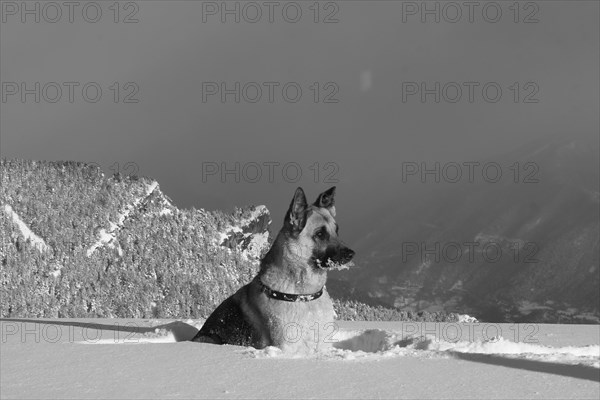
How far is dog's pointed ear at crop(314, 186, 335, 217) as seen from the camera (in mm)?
14336

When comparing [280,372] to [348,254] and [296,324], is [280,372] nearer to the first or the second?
[296,324]

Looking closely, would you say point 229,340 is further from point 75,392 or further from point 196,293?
point 196,293

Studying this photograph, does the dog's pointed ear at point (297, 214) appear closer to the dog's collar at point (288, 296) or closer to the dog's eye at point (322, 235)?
the dog's eye at point (322, 235)

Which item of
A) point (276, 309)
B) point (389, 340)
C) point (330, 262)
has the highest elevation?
point (330, 262)

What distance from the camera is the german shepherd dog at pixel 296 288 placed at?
1353 centimetres

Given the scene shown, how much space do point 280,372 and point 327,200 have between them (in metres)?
4.51

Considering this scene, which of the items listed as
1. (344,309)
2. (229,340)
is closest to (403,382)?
(229,340)

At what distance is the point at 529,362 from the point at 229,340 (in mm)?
5520

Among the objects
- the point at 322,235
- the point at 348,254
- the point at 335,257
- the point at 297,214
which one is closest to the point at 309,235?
the point at 322,235

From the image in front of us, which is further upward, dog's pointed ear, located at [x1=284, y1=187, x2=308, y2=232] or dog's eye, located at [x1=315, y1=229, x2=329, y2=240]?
dog's pointed ear, located at [x1=284, y1=187, x2=308, y2=232]

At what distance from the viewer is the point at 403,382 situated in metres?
10.2

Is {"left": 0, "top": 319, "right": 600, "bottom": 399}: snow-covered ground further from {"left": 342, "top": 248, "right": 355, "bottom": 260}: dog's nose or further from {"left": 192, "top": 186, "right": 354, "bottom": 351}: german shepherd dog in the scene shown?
{"left": 342, "top": 248, "right": 355, "bottom": 260}: dog's nose

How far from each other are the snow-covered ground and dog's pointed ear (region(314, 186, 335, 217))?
2.77m

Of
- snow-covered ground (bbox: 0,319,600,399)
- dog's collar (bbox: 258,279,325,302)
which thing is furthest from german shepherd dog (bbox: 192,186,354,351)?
snow-covered ground (bbox: 0,319,600,399)
